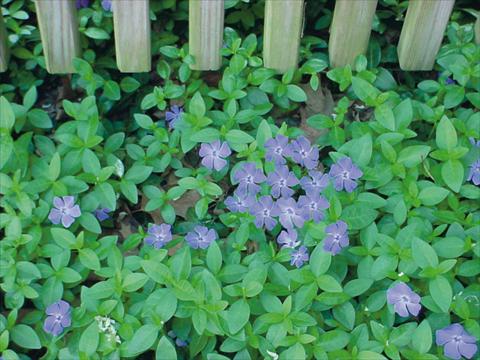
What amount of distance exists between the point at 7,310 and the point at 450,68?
5.35 feet

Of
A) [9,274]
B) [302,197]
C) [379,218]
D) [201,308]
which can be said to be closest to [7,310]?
[9,274]

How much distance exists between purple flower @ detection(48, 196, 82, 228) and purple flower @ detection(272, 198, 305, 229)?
0.60 meters

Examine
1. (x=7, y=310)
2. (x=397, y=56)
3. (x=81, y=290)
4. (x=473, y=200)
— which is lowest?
(x=7, y=310)

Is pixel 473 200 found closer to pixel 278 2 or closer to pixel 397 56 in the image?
pixel 397 56

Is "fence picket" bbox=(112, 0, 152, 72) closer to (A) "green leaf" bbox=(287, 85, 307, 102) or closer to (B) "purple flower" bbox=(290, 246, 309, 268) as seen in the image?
(A) "green leaf" bbox=(287, 85, 307, 102)

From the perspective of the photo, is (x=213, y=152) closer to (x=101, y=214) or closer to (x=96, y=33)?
(x=101, y=214)

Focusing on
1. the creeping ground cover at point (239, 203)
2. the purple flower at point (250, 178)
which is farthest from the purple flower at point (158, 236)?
the purple flower at point (250, 178)

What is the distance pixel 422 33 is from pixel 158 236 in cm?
111

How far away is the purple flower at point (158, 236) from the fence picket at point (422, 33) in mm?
1004

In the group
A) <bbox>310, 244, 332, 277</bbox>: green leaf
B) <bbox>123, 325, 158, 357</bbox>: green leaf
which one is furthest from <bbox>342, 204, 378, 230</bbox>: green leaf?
<bbox>123, 325, 158, 357</bbox>: green leaf

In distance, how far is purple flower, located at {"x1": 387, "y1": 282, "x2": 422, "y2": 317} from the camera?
196cm

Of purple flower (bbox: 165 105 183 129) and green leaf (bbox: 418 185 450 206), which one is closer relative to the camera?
green leaf (bbox: 418 185 450 206)

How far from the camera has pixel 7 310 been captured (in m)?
2.27

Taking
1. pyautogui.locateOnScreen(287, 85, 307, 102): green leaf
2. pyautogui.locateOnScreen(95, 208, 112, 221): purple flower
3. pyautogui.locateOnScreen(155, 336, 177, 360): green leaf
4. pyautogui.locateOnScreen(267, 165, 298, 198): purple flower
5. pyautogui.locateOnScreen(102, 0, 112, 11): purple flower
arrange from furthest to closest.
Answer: pyautogui.locateOnScreen(102, 0, 112, 11): purple flower < pyautogui.locateOnScreen(287, 85, 307, 102): green leaf < pyautogui.locateOnScreen(95, 208, 112, 221): purple flower < pyautogui.locateOnScreen(267, 165, 298, 198): purple flower < pyautogui.locateOnScreen(155, 336, 177, 360): green leaf
